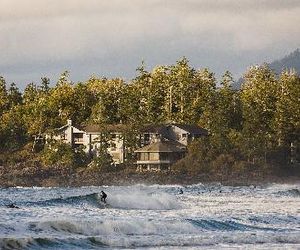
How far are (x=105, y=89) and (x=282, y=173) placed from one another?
127ft

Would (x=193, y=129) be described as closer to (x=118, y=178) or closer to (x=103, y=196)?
(x=118, y=178)

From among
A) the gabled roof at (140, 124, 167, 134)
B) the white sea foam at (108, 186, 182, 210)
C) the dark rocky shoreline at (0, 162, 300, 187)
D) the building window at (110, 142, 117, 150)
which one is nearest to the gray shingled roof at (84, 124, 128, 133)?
the building window at (110, 142, 117, 150)

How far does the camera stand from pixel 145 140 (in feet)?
448

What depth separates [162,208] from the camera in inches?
2389

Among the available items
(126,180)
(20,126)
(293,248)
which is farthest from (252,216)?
(20,126)

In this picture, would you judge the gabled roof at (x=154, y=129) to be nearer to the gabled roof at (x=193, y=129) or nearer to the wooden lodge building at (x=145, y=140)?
the wooden lodge building at (x=145, y=140)

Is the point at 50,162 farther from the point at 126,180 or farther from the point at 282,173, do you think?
the point at 282,173

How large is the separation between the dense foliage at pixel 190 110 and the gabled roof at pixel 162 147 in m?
2.79

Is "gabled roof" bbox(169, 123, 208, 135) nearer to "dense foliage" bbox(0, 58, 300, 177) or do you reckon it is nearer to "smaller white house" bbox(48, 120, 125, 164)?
"dense foliage" bbox(0, 58, 300, 177)

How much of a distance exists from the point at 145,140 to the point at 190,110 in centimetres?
1239

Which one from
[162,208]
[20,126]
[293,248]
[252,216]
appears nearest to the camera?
[293,248]

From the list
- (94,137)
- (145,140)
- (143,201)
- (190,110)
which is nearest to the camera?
(143,201)

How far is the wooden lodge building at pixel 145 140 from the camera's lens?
130 meters

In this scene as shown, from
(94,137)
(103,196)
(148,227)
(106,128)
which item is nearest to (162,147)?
(106,128)
